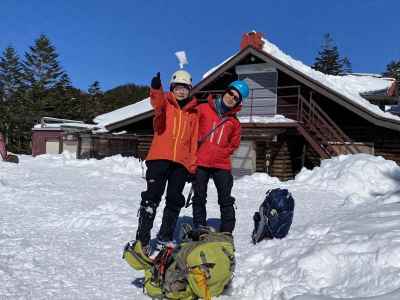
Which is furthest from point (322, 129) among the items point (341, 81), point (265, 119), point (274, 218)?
point (274, 218)

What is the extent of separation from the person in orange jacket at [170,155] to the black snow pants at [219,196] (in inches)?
18.8

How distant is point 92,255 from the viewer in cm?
464

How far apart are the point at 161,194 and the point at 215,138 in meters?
0.94

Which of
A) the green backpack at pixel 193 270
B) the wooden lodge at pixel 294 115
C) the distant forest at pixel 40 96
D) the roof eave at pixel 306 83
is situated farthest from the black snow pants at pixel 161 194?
the distant forest at pixel 40 96

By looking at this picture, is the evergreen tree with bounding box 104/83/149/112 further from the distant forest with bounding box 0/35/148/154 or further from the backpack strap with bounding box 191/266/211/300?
the backpack strap with bounding box 191/266/211/300

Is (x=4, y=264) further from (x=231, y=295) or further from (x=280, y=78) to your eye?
(x=280, y=78)

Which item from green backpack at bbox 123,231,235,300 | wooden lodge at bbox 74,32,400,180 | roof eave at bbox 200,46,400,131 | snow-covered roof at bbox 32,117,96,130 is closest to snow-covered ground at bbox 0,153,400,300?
green backpack at bbox 123,231,235,300

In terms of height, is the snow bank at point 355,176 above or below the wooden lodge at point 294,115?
below

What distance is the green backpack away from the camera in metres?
3.22

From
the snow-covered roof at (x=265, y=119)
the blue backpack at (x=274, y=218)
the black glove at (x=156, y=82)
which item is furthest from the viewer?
the snow-covered roof at (x=265, y=119)

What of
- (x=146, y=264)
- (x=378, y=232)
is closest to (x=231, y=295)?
(x=146, y=264)

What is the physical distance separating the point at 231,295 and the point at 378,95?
16469 mm

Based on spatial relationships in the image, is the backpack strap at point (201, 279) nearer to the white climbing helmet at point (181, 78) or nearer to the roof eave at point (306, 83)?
the white climbing helmet at point (181, 78)

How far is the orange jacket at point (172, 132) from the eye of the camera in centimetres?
417
